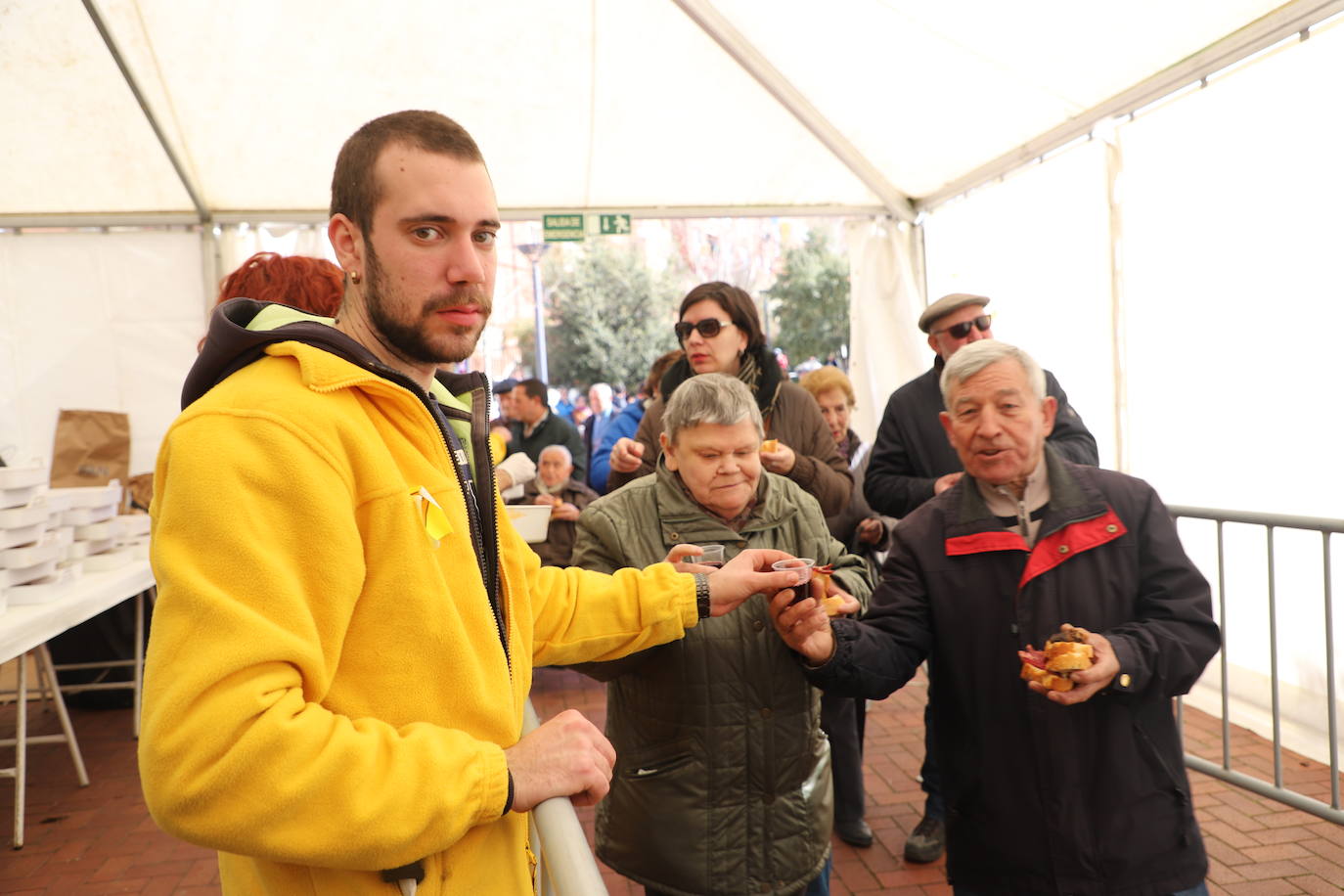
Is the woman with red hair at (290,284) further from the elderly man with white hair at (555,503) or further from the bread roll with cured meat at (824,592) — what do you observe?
the elderly man with white hair at (555,503)

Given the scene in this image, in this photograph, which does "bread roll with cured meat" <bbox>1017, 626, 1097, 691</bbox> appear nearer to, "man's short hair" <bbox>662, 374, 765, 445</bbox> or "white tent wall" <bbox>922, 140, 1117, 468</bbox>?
"man's short hair" <bbox>662, 374, 765, 445</bbox>

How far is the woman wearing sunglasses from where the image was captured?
3.81m

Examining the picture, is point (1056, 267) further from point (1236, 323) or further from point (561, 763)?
point (561, 763)

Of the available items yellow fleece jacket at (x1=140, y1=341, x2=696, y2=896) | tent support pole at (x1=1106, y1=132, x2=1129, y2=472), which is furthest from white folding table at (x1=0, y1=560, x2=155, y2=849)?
tent support pole at (x1=1106, y1=132, x2=1129, y2=472)

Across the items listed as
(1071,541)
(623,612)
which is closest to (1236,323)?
(1071,541)

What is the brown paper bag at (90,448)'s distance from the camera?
713cm

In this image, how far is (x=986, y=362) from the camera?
2441 millimetres

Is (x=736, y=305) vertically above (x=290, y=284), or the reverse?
(x=736, y=305)

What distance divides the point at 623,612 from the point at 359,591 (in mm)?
822

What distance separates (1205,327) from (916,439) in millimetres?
2027

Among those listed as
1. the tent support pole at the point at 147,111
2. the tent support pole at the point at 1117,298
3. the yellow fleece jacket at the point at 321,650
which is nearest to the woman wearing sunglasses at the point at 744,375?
the yellow fleece jacket at the point at 321,650

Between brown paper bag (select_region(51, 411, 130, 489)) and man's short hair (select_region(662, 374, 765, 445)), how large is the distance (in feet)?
20.7

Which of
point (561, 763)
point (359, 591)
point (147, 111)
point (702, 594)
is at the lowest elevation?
point (561, 763)

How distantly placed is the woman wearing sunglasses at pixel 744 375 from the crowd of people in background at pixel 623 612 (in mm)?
18
